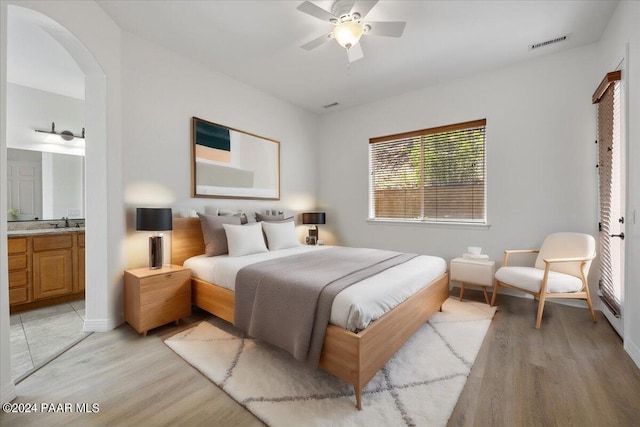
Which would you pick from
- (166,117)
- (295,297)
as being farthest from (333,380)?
(166,117)

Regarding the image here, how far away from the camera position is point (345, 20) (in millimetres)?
2484

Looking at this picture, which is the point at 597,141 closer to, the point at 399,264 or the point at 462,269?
the point at 462,269

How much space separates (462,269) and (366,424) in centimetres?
251

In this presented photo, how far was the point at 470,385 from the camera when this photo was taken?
73.3 inches

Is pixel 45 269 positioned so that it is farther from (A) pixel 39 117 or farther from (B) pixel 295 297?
(B) pixel 295 297

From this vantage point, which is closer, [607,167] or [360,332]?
[360,332]

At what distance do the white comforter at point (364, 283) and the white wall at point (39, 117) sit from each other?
2.81 metres

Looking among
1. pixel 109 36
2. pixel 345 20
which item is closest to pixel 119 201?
pixel 109 36

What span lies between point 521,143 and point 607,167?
2.97 feet

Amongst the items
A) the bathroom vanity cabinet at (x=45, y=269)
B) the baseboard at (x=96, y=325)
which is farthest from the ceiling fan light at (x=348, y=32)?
the bathroom vanity cabinet at (x=45, y=269)

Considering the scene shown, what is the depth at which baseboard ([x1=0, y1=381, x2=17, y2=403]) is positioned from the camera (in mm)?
1653

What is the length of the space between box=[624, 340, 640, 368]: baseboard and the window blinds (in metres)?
0.41

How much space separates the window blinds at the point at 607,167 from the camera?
8.75ft

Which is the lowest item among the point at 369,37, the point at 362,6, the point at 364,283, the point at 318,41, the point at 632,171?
the point at 364,283
